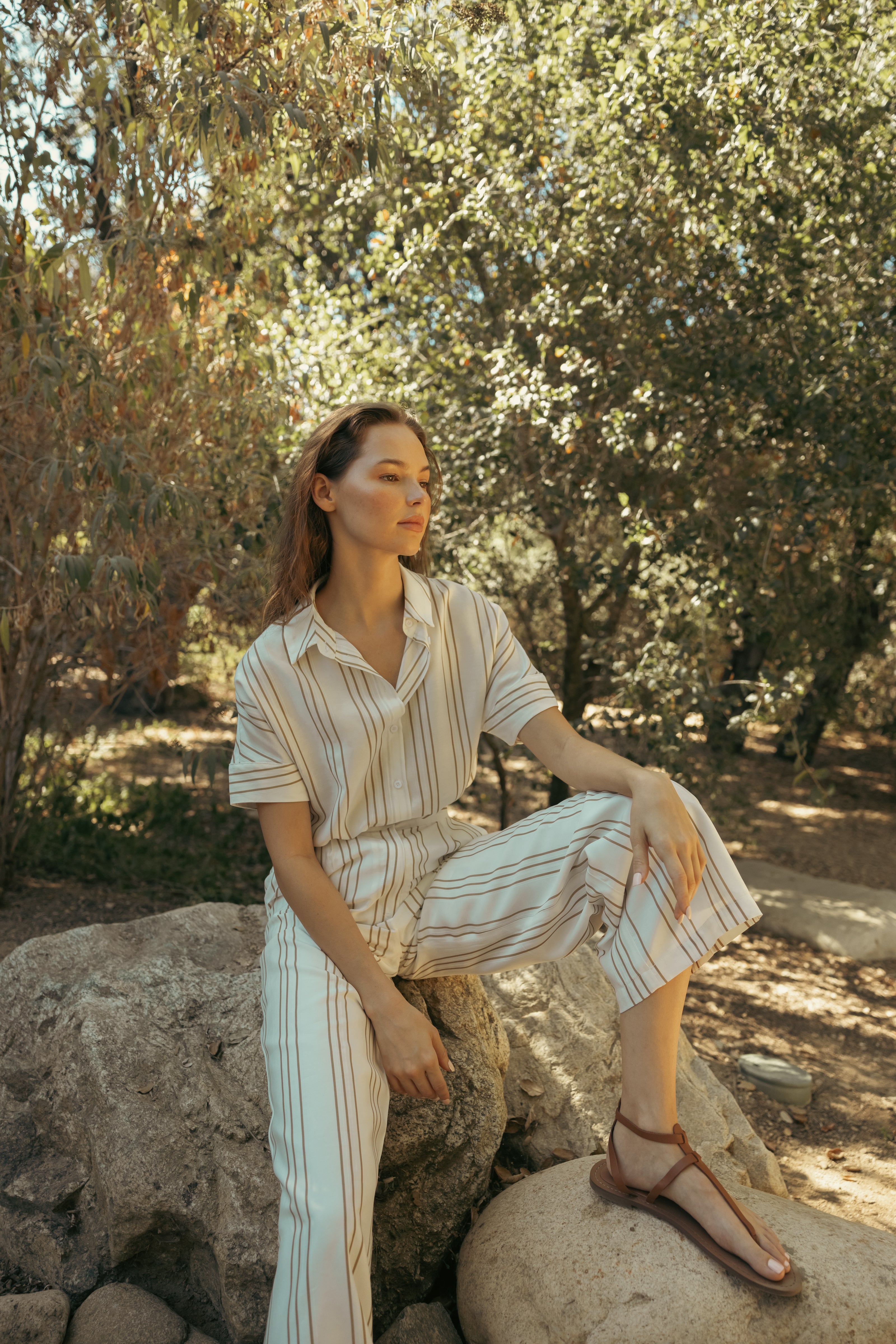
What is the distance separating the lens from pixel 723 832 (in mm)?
5938

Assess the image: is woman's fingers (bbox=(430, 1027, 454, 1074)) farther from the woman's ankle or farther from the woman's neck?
the woman's neck

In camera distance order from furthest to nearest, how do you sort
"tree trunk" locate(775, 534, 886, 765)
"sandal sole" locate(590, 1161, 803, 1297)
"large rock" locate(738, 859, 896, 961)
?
"tree trunk" locate(775, 534, 886, 765) < "large rock" locate(738, 859, 896, 961) < "sandal sole" locate(590, 1161, 803, 1297)

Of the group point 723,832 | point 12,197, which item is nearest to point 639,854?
point 12,197

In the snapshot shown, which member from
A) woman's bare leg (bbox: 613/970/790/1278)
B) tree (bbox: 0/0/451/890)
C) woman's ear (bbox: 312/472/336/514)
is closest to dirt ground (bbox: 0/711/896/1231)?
tree (bbox: 0/0/451/890)

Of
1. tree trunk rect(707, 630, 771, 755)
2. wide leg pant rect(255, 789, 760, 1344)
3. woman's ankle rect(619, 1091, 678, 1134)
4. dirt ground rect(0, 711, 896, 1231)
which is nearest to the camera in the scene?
wide leg pant rect(255, 789, 760, 1344)

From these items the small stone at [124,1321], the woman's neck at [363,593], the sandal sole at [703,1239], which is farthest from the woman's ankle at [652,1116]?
the woman's neck at [363,593]

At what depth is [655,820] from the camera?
187 centimetres

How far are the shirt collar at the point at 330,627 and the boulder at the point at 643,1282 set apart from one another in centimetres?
123

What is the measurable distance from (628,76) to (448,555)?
6.58 ft

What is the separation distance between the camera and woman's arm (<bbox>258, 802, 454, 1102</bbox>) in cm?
191

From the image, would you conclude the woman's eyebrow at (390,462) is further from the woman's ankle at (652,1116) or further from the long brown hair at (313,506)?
the woman's ankle at (652,1116)

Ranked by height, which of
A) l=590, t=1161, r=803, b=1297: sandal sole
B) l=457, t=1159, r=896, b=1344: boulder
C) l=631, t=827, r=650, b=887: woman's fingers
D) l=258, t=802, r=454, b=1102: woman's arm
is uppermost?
l=631, t=827, r=650, b=887: woman's fingers

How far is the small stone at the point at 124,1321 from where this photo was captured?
1.96 metres

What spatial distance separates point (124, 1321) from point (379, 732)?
1.26 meters
